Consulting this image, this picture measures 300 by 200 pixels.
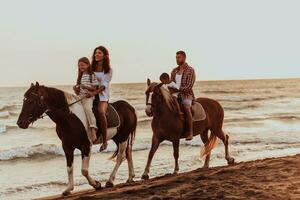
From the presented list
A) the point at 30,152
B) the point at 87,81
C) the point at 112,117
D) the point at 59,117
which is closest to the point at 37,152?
the point at 30,152

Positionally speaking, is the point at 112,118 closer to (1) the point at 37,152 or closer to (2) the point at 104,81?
(2) the point at 104,81

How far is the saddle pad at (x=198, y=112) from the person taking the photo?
11327 mm

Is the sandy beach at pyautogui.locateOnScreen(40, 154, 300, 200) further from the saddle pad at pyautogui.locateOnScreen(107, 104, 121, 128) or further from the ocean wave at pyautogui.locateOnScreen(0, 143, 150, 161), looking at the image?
the ocean wave at pyautogui.locateOnScreen(0, 143, 150, 161)

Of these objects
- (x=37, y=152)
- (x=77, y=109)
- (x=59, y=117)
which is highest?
(x=77, y=109)

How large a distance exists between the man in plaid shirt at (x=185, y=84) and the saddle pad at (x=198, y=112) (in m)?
0.33

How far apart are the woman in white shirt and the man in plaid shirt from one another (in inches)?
79.5

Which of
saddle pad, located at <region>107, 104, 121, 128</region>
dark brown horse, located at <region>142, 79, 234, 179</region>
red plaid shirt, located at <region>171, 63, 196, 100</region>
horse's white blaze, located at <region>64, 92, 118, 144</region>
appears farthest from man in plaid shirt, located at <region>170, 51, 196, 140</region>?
horse's white blaze, located at <region>64, 92, 118, 144</region>

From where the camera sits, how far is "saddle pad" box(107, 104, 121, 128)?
374 inches

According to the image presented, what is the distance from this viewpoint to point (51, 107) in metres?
8.63

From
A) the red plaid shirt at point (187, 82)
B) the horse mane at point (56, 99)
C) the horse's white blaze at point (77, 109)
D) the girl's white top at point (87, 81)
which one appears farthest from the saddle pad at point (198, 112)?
the horse mane at point (56, 99)

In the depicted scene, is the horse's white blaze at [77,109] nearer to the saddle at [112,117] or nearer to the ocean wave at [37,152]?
the saddle at [112,117]

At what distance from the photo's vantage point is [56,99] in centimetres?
870

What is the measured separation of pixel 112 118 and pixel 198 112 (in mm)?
2674

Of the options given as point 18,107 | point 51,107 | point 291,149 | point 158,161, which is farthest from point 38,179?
point 18,107
